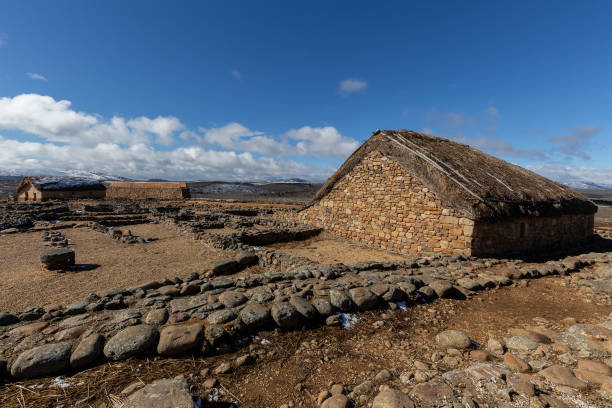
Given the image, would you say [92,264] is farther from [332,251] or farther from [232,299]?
[332,251]

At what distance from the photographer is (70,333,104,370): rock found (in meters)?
3.04

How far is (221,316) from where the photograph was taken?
3922 millimetres

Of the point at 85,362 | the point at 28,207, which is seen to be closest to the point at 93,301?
the point at 85,362

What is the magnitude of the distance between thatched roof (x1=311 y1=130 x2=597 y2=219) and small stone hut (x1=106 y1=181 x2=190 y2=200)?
37.2m

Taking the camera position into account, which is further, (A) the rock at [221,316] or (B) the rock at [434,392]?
(A) the rock at [221,316]

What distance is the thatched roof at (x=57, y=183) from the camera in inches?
1411

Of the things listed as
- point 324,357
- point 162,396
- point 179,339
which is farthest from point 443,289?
point 162,396

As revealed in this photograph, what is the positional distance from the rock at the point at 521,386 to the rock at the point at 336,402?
6.04ft

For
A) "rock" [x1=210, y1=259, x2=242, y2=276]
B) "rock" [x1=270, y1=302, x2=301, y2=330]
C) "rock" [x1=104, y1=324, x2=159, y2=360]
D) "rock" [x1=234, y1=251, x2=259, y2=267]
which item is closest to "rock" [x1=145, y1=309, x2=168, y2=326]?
"rock" [x1=104, y1=324, x2=159, y2=360]

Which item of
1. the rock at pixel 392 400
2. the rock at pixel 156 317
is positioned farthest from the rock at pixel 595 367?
the rock at pixel 156 317

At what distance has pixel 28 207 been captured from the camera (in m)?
24.9

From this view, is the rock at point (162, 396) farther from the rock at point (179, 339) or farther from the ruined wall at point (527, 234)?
the ruined wall at point (527, 234)

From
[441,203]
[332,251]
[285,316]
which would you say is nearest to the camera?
[285,316]

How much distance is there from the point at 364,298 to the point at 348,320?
0.57 metres
